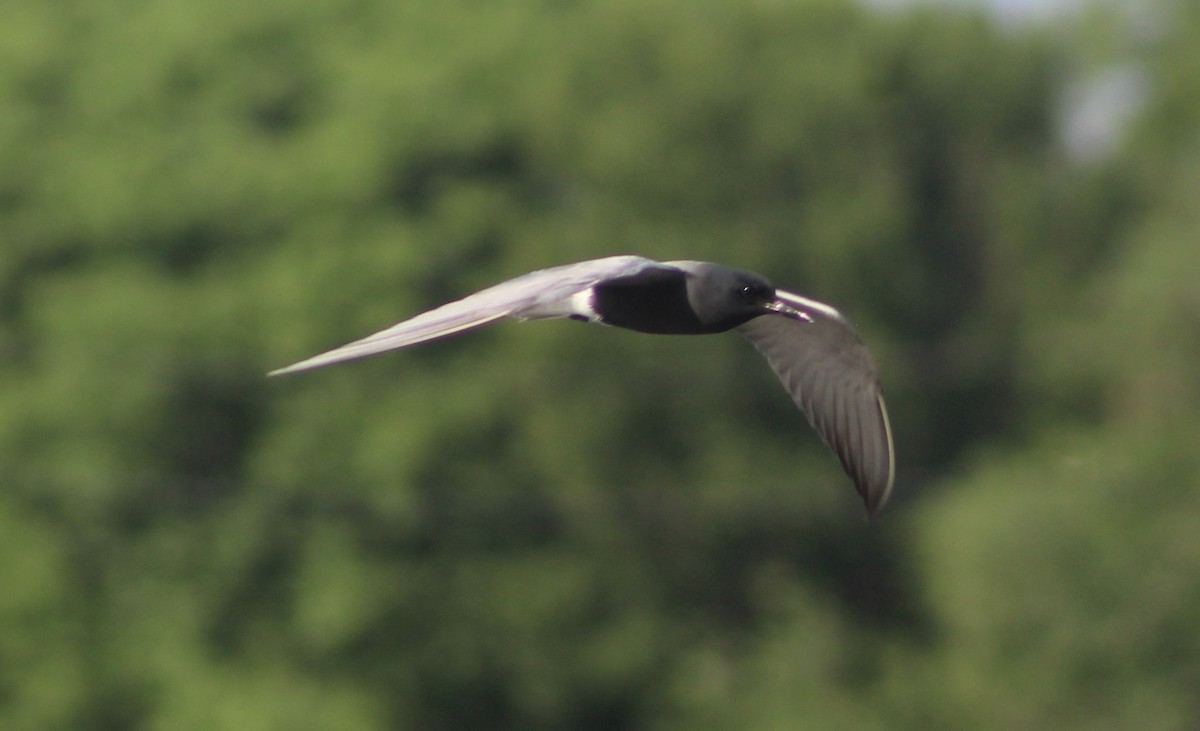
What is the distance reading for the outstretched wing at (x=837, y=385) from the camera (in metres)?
7.44

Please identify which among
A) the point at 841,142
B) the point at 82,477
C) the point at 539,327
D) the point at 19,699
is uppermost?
the point at 841,142

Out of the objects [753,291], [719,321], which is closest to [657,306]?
[719,321]

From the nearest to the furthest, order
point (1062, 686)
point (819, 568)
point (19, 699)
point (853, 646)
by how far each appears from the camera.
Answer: point (1062, 686) → point (19, 699) → point (853, 646) → point (819, 568)

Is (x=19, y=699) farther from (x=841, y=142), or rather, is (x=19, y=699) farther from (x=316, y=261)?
(x=841, y=142)

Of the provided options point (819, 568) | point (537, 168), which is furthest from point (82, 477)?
point (819, 568)

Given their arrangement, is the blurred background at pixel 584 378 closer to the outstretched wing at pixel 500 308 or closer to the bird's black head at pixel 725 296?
the bird's black head at pixel 725 296

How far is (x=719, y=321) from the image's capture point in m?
6.30

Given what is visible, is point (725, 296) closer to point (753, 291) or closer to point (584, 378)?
point (753, 291)

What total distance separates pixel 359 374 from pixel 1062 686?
1089 cm

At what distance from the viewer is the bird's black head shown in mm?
6293

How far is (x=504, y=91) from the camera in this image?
3209 cm

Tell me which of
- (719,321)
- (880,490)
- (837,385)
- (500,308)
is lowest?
(880,490)

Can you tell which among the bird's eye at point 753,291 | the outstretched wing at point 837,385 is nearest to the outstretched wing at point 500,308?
the bird's eye at point 753,291

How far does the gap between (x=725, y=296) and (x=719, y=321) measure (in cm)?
8
